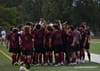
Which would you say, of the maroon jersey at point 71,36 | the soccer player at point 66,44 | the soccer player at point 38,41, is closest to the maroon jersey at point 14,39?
the soccer player at point 38,41

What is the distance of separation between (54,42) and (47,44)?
0.44 meters

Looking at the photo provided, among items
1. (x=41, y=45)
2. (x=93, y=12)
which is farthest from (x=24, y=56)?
(x=93, y=12)

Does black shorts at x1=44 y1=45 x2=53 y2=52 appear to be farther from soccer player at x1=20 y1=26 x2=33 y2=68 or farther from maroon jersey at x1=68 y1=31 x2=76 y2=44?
soccer player at x1=20 y1=26 x2=33 y2=68

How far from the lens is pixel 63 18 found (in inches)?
3962

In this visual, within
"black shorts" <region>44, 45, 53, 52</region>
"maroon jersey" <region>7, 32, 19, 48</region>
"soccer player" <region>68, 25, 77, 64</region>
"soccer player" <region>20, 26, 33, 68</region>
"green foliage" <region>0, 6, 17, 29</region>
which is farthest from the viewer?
"green foliage" <region>0, 6, 17, 29</region>

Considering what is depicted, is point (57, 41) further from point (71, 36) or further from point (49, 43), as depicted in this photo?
point (71, 36)

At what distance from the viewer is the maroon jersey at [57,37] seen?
952 inches

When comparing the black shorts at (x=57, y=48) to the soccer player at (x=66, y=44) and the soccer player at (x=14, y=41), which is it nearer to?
the soccer player at (x=66, y=44)

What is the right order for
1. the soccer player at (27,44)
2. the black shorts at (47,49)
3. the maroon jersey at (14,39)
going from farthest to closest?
1. the maroon jersey at (14,39)
2. the black shorts at (47,49)
3. the soccer player at (27,44)

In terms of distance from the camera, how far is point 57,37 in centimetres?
2427

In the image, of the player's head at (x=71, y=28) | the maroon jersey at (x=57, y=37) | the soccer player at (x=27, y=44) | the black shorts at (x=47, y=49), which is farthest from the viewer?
the player's head at (x=71, y=28)

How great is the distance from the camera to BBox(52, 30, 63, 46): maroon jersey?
2419 centimetres

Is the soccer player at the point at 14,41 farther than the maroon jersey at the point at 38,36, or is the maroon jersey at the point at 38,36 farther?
the soccer player at the point at 14,41

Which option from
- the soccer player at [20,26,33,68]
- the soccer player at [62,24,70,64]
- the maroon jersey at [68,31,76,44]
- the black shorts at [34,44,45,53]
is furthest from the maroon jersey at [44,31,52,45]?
the soccer player at [20,26,33,68]
